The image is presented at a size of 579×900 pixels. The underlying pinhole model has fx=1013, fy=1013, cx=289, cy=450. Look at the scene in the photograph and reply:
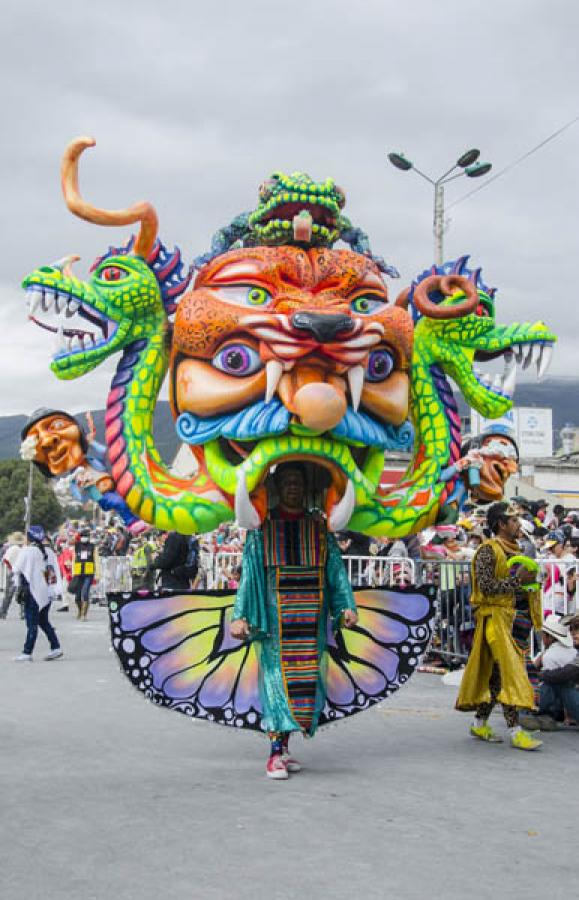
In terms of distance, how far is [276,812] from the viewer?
4867mm

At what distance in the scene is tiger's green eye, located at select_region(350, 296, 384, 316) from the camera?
5992 mm

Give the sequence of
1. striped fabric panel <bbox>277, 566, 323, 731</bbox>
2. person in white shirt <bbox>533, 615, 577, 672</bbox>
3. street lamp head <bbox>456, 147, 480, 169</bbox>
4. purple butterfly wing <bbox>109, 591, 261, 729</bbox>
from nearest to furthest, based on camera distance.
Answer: striped fabric panel <bbox>277, 566, 323, 731</bbox>
purple butterfly wing <bbox>109, 591, 261, 729</bbox>
person in white shirt <bbox>533, 615, 577, 672</bbox>
street lamp head <bbox>456, 147, 480, 169</bbox>

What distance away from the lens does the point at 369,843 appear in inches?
172

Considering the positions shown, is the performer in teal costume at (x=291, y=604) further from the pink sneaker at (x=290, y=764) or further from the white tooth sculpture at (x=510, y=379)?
the white tooth sculpture at (x=510, y=379)

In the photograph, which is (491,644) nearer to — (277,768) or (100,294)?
(277,768)

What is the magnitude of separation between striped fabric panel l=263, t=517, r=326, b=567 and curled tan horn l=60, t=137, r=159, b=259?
1.95 meters

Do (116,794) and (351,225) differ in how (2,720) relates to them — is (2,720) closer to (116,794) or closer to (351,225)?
(116,794)

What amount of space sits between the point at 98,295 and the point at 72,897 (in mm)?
3504

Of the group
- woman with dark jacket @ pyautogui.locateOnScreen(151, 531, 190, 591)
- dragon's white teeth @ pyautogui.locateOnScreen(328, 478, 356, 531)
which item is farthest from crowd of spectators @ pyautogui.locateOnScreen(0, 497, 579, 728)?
dragon's white teeth @ pyautogui.locateOnScreen(328, 478, 356, 531)

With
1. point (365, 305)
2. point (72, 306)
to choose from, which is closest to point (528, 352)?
point (365, 305)

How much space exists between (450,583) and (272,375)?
5393 mm

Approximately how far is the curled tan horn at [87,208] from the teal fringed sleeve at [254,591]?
6.52ft

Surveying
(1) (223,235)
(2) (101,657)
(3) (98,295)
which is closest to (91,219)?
(3) (98,295)

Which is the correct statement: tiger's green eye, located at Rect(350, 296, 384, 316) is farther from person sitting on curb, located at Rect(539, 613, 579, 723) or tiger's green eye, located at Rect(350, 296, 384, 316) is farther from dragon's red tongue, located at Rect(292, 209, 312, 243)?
person sitting on curb, located at Rect(539, 613, 579, 723)
